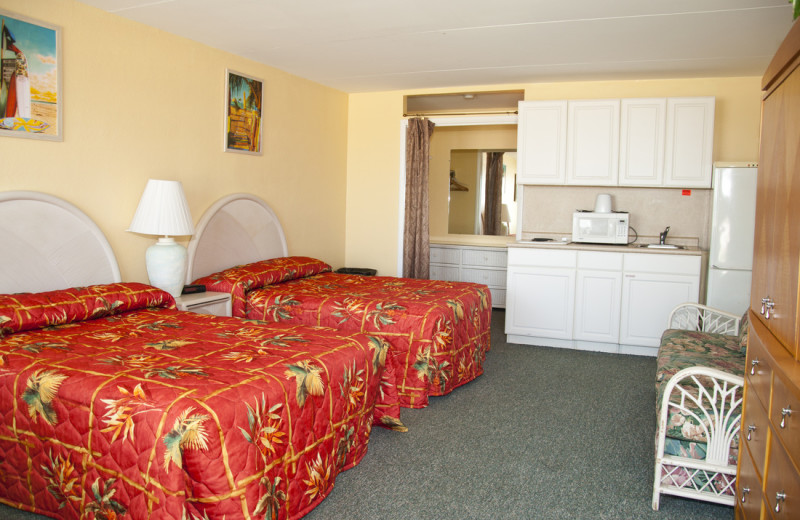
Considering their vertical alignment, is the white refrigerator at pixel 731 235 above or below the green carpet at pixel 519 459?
above

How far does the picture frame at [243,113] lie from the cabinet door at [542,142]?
7.31 feet

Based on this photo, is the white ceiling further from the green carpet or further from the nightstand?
the green carpet

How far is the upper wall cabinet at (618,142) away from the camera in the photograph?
4605 mm

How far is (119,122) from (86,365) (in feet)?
6.30

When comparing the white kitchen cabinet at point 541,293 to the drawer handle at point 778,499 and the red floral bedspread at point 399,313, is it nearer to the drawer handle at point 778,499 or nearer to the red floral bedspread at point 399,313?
the red floral bedspread at point 399,313

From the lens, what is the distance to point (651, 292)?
4555 mm

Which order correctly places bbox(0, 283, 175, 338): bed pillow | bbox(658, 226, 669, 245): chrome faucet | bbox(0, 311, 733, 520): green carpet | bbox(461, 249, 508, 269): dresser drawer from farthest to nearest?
bbox(461, 249, 508, 269): dresser drawer → bbox(658, 226, 669, 245): chrome faucet → bbox(0, 283, 175, 338): bed pillow → bbox(0, 311, 733, 520): green carpet

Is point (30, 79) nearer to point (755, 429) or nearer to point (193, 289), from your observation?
point (193, 289)

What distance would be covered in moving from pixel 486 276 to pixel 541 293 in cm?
173

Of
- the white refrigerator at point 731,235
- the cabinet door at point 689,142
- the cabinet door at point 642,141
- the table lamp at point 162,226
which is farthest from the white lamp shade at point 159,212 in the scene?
the white refrigerator at point 731,235

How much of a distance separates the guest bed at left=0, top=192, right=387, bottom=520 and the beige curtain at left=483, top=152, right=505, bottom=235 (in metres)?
4.38

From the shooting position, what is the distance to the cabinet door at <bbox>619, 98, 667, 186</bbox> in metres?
4.66

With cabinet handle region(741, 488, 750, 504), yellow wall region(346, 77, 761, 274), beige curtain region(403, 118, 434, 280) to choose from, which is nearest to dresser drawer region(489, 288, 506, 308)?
beige curtain region(403, 118, 434, 280)

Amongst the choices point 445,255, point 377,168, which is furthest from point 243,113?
point 445,255
